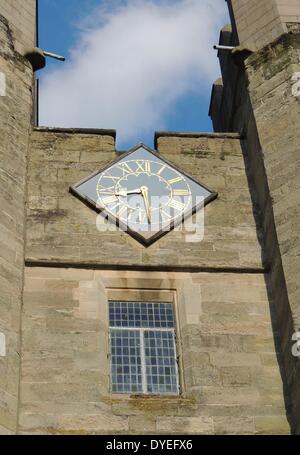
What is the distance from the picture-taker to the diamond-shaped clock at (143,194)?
15.0m

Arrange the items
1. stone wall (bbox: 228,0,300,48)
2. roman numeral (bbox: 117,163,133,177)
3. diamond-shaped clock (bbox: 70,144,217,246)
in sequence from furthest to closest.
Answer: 1. stone wall (bbox: 228,0,300,48)
2. roman numeral (bbox: 117,163,133,177)
3. diamond-shaped clock (bbox: 70,144,217,246)

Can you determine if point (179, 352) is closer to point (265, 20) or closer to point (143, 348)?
point (143, 348)

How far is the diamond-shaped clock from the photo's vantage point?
1501 cm

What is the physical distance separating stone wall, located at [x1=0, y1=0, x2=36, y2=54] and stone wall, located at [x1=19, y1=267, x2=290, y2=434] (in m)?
4.75

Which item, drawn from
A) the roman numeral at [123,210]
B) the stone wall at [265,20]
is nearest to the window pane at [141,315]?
the roman numeral at [123,210]

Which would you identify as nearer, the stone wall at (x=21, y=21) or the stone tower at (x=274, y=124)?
the stone tower at (x=274, y=124)

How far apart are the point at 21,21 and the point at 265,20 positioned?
13.6 feet

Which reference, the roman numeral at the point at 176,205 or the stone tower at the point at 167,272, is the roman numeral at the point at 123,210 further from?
the roman numeral at the point at 176,205

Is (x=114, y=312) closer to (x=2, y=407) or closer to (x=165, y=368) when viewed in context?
(x=165, y=368)

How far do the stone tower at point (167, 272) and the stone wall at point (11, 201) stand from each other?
2 centimetres
